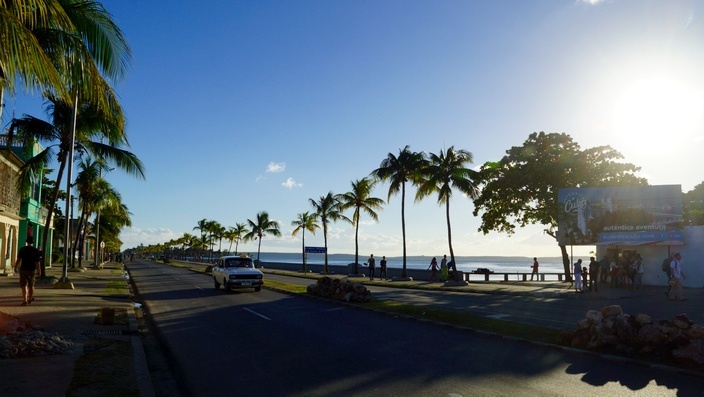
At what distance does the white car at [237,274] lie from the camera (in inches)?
940

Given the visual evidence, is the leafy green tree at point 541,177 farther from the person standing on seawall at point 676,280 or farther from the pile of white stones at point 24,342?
the pile of white stones at point 24,342

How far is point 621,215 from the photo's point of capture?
30922 mm

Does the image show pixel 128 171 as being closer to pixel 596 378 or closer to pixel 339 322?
pixel 339 322

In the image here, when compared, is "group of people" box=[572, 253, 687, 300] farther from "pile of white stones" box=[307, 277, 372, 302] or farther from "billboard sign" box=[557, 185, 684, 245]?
"pile of white stones" box=[307, 277, 372, 302]

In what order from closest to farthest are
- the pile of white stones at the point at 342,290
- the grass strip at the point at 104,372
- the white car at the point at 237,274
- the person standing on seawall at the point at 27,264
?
the grass strip at the point at 104,372
the person standing on seawall at the point at 27,264
the pile of white stones at the point at 342,290
the white car at the point at 237,274

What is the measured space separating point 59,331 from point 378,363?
6894 mm

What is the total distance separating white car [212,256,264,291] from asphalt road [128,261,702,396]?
31.9 feet

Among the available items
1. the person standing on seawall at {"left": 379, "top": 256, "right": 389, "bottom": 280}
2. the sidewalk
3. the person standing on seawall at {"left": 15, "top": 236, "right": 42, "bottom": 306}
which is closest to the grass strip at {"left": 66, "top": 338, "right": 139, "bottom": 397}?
the sidewalk

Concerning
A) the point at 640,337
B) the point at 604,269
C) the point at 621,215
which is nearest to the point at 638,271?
the point at 604,269

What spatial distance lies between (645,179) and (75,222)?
4797cm

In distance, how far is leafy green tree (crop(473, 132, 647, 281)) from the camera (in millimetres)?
34344

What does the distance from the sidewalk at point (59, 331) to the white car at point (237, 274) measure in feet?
14.6

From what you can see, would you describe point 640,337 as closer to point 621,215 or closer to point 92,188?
point 621,215

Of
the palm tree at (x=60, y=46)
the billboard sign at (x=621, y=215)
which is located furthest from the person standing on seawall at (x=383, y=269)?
A: the palm tree at (x=60, y=46)
